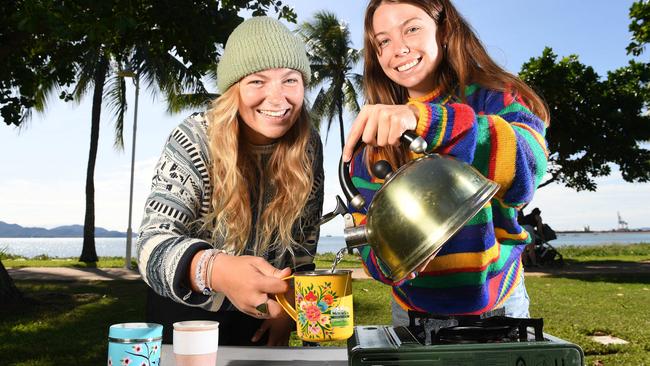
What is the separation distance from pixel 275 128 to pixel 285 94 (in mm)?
120

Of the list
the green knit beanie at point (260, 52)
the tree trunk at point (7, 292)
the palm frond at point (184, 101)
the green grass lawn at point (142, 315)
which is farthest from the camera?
the palm frond at point (184, 101)

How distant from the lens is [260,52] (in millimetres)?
1990

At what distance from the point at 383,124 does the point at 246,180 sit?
3.18 feet

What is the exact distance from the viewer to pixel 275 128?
190 cm

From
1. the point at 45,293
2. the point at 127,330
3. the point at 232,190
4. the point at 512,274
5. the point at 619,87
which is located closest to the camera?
the point at 127,330

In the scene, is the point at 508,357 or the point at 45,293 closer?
the point at 508,357

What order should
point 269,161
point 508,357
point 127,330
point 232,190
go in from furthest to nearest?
point 269,161 → point 232,190 → point 127,330 → point 508,357

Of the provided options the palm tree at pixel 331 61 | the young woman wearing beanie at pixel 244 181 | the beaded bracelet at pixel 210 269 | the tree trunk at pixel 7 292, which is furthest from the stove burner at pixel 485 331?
the palm tree at pixel 331 61

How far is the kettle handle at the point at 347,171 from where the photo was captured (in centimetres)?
111

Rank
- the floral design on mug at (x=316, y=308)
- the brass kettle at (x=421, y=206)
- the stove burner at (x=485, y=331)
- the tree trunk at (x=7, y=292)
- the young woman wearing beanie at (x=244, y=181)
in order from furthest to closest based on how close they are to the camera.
A: the tree trunk at (x=7, y=292) → the young woman wearing beanie at (x=244, y=181) → the floral design on mug at (x=316, y=308) → the stove burner at (x=485, y=331) → the brass kettle at (x=421, y=206)

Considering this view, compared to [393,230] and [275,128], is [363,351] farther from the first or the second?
[275,128]

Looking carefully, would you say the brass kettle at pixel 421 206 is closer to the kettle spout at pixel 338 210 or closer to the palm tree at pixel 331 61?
the kettle spout at pixel 338 210

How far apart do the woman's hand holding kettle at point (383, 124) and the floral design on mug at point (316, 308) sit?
367 mm

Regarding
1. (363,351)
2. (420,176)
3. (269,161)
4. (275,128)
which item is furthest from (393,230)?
(269,161)
